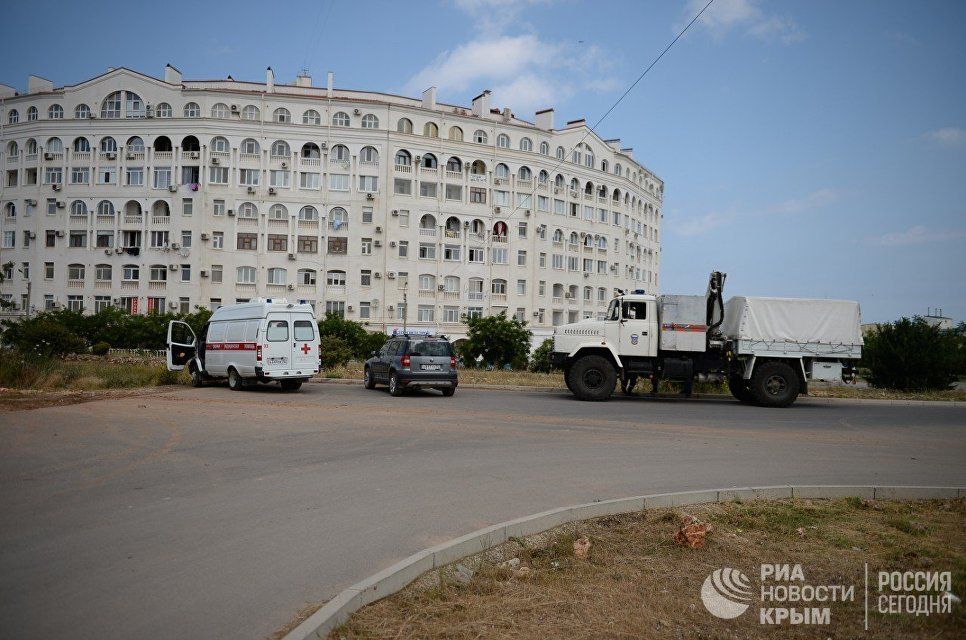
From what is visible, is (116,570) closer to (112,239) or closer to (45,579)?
(45,579)

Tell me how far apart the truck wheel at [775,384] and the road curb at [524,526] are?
1262 centimetres

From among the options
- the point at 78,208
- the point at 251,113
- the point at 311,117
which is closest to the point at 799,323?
the point at 311,117

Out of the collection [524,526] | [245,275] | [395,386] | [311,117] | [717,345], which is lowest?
[524,526]

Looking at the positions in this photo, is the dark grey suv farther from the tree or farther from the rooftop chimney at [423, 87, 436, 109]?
the rooftop chimney at [423, 87, 436, 109]

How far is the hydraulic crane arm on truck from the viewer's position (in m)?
20.0

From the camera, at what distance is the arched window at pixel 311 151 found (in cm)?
5975

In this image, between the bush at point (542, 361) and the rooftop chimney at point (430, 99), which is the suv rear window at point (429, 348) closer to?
the bush at point (542, 361)

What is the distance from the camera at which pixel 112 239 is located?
197 feet

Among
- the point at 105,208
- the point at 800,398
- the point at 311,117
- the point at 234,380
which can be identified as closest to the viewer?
the point at 234,380

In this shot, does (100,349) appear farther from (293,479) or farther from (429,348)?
(293,479)

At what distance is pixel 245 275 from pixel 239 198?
6.76 metres

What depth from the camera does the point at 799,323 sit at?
20156 millimetres

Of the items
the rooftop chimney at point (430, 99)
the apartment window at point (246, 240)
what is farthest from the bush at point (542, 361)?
the rooftop chimney at point (430, 99)

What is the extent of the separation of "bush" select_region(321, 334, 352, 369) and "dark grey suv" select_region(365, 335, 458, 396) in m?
10.1
